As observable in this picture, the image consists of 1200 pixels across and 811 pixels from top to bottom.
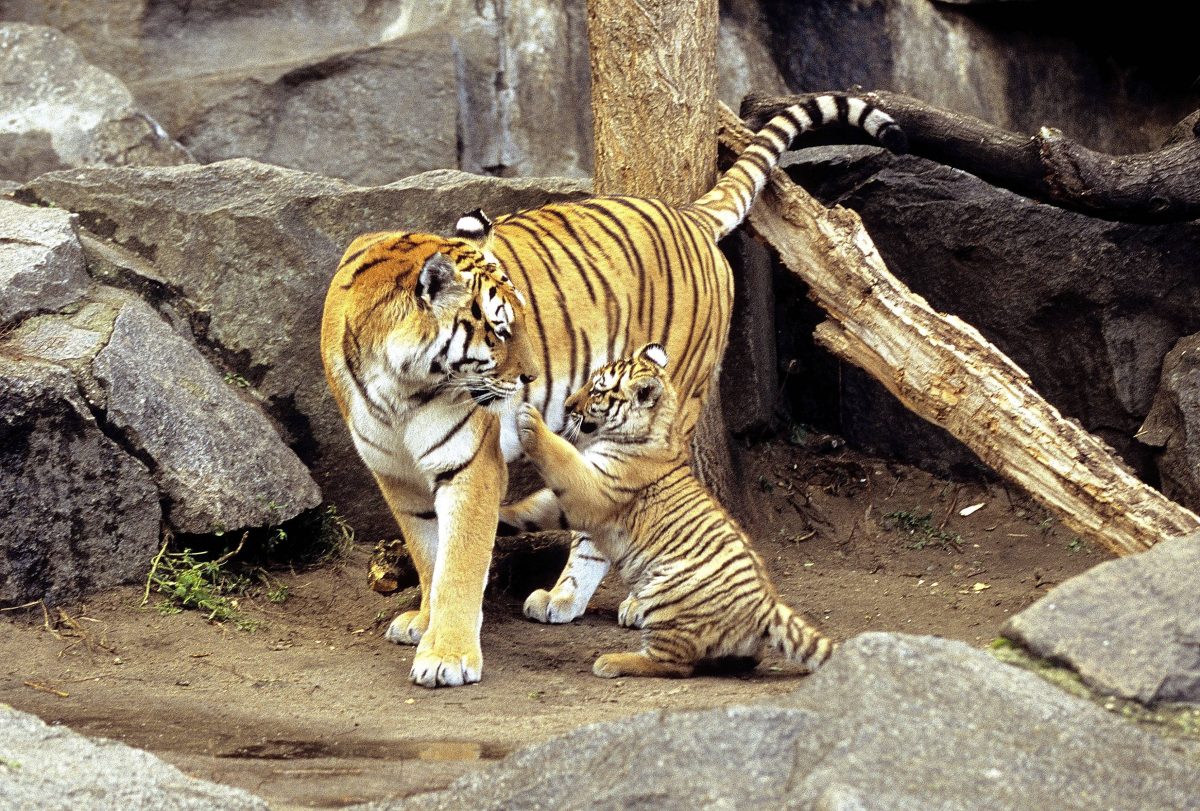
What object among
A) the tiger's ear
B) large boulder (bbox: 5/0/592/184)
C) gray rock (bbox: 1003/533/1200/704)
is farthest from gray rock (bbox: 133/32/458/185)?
gray rock (bbox: 1003/533/1200/704)

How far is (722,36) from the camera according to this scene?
25.0 ft

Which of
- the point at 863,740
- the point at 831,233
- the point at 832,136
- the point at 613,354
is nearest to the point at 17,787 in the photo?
the point at 863,740

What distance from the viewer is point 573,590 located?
5012mm

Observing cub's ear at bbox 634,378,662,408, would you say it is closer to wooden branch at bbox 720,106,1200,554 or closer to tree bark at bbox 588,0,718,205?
wooden branch at bbox 720,106,1200,554

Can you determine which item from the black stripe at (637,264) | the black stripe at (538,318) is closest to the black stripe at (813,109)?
the black stripe at (637,264)

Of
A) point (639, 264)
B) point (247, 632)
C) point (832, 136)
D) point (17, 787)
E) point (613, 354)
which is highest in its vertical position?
point (832, 136)

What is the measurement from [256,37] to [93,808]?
6.00m

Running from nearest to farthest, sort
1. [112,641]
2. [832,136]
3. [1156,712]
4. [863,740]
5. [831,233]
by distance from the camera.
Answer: [863,740]
[1156,712]
[112,641]
[831,233]
[832,136]

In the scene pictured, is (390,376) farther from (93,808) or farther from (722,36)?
(722,36)

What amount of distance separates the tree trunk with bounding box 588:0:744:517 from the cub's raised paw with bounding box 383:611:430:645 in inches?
61.9

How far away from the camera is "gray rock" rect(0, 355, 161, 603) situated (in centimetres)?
458

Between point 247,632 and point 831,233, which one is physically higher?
point 831,233

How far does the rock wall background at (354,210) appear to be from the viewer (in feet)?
16.3

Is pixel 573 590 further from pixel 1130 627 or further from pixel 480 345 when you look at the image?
pixel 1130 627
